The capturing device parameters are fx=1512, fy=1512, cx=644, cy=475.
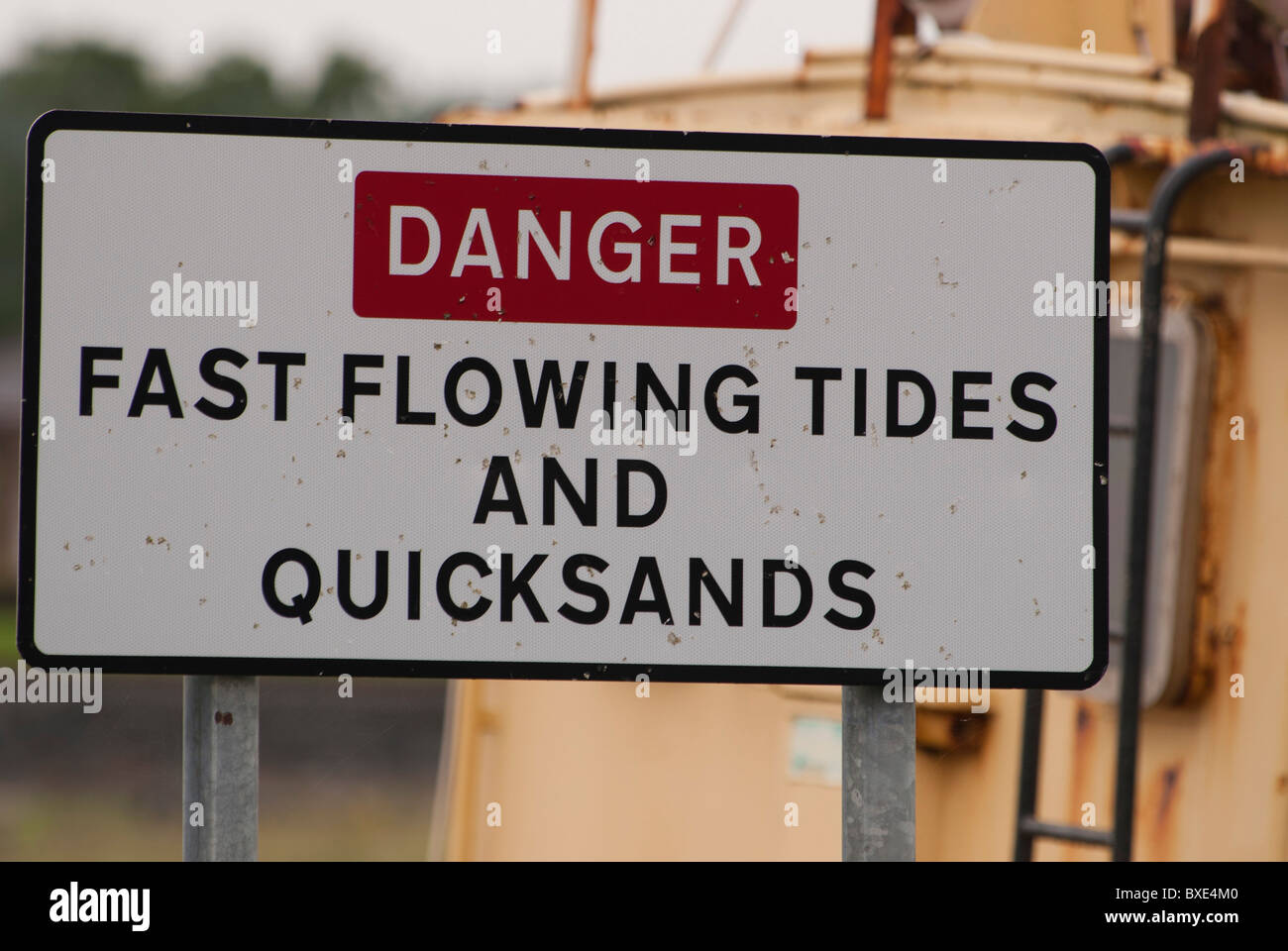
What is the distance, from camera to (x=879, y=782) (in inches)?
Answer: 56.9

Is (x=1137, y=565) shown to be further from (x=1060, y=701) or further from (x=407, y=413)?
(x=407, y=413)

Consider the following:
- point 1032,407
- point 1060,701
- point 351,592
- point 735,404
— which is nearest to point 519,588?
point 351,592

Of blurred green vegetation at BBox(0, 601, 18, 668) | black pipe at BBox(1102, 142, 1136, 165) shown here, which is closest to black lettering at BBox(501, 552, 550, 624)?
black pipe at BBox(1102, 142, 1136, 165)

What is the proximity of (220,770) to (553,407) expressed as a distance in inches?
18.5

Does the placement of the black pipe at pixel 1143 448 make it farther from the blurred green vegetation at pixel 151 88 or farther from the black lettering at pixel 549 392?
the blurred green vegetation at pixel 151 88

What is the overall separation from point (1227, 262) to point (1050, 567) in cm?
146

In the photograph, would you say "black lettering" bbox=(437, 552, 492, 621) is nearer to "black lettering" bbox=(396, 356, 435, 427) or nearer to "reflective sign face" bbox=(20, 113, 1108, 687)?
"reflective sign face" bbox=(20, 113, 1108, 687)

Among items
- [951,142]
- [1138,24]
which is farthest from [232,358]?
[1138,24]

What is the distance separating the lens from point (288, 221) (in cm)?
151

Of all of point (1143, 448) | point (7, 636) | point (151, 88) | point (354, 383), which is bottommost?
point (7, 636)

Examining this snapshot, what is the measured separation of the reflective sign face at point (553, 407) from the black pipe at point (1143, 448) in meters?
1.08

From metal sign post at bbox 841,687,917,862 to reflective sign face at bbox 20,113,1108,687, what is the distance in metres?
0.06

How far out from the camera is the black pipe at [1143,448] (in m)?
2.53

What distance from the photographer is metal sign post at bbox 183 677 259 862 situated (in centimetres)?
140
